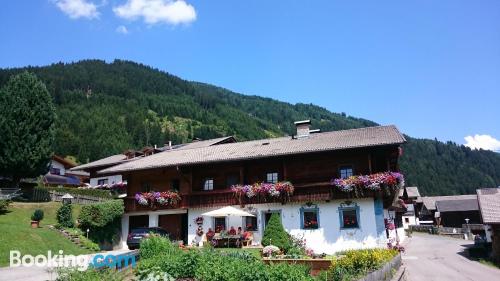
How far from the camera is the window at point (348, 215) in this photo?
2478cm

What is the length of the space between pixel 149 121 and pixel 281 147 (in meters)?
120

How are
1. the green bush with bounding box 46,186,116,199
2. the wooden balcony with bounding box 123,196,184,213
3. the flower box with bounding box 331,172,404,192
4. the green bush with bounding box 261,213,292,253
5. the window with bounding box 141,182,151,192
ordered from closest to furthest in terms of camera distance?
the green bush with bounding box 261,213,292,253, the flower box with bounding box 331,172,404,192, the wooden balcony with bounding box 123,196,184,213, the window with bounding box 141,182,151,192, the green bush with bounding box 46,186,116,199

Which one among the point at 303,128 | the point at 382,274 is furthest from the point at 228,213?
the point at 382,274

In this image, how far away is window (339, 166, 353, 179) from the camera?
26.1 m

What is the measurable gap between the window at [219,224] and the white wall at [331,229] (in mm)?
978

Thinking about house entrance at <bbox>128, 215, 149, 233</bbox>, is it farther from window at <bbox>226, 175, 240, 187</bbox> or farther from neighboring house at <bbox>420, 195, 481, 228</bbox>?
neighboring house at <bbox>420, 195, 481, 228</bbox>

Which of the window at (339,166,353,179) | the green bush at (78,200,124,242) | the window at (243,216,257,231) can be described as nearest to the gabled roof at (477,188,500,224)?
the window at (339,166,353,179)

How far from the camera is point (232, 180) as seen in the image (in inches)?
1147

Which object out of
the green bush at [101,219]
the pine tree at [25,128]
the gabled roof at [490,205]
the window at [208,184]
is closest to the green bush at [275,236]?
the window at [208,184]

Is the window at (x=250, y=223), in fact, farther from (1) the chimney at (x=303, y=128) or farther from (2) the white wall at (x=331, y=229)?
(1) the chimney at (x=303, y=128)

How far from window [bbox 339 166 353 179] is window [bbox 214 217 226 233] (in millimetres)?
8091

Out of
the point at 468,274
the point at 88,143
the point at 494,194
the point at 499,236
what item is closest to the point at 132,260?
the point at 468,274

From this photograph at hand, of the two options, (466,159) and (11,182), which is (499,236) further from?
(466,159)

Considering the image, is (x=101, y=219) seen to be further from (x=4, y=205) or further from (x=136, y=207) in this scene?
(x=4, y=205)
